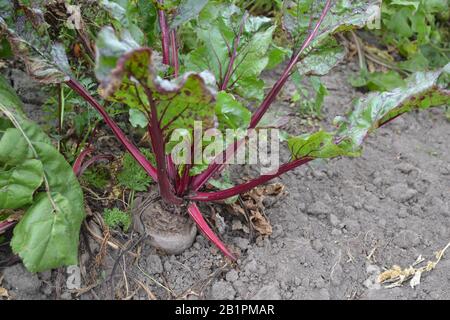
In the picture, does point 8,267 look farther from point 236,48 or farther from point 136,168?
point 236,48

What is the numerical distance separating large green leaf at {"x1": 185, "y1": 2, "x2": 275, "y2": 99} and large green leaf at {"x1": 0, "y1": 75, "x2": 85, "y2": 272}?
21.1 inches

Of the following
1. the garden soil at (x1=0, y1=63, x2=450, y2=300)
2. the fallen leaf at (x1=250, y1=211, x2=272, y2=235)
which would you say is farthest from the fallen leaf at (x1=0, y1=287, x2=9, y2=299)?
the fallen leaf at (x1=250, y1=211, x2=272, y2=235)

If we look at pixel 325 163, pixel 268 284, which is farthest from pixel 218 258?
pixel 325 163

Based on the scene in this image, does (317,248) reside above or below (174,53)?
below

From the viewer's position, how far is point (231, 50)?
185 centimetres

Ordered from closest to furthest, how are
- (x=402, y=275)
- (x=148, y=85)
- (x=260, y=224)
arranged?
(x=148, y=85) < (x=402, y=275) < (x=260, y=224)

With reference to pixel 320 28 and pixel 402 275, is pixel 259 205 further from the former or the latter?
pixel 320 28

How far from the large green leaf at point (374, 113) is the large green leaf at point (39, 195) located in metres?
0.66

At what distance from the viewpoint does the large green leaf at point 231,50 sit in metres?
1.83

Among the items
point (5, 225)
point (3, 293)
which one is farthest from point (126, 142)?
point (3, 293)

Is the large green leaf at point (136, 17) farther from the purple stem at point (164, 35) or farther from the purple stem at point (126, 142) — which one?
the purple stem at point (126, 142)

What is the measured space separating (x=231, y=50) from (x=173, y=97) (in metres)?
0.54

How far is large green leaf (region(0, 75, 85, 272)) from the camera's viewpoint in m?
1.56
